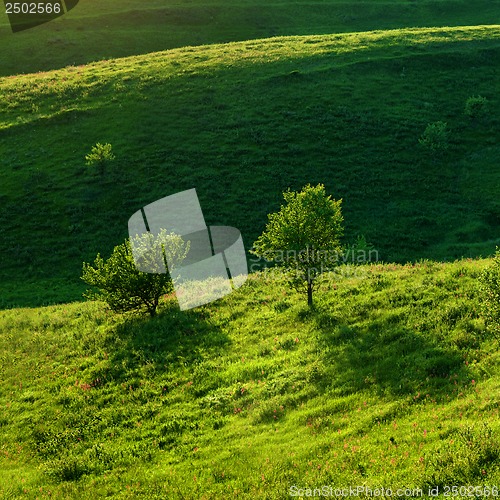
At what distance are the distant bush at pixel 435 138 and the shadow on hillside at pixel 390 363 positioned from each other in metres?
35.2

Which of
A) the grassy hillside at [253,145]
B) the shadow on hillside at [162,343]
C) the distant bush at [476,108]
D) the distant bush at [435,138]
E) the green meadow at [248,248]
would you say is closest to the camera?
the green meadow at [248,248]

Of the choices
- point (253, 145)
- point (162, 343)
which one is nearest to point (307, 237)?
point (162, 343)

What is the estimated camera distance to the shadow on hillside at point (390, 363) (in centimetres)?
1448

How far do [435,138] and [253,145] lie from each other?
20.0 meters

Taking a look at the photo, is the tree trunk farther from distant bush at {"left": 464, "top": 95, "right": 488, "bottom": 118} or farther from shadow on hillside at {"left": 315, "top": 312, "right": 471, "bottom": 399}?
distant bush at {"left": 464, "top": 95, "right": 488, "bottom": 118}

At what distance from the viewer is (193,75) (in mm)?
63344

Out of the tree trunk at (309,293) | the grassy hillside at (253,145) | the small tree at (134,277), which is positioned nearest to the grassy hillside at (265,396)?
the tree trunk at (309,293)

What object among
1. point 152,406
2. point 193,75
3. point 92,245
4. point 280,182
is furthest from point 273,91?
point 152,406

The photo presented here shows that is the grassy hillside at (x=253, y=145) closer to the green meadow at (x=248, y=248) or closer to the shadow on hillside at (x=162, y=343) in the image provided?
the green meadow at (x=248, y=248)

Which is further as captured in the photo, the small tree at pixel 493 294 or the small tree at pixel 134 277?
the small tree at pixel 134 277

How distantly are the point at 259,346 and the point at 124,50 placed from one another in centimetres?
7932

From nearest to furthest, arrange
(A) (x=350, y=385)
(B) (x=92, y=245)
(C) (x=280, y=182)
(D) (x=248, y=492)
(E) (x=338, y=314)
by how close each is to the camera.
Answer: (D) (x=248, y=492) < (A) (x=350, y=385) < (E) (x=338, y=314) < (B) (x=92, y=245) < (C) (x=280, y=182)

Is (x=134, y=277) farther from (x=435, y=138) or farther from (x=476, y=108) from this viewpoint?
(x=476, y=108)

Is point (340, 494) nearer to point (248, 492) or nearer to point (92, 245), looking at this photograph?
point (248, 492)
